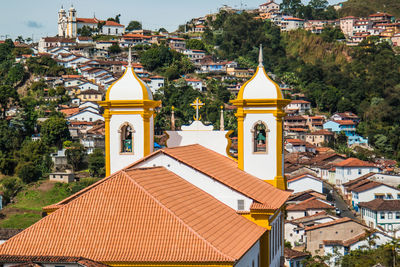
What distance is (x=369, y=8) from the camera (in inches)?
A: 7520

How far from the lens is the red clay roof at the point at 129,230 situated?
42.8 ft

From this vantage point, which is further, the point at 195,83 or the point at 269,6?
the point at 269,6

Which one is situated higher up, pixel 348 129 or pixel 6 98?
pixel 6 98

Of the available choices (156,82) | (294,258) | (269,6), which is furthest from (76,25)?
(294,258)

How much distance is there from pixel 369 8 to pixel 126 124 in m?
183

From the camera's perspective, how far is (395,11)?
628 ft

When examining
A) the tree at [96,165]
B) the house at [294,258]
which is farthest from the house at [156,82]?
the house at [294,258]

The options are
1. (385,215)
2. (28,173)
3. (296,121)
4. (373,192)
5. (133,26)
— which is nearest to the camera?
(385,215)

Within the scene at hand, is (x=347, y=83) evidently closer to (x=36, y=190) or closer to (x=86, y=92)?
(x=86, y=92)

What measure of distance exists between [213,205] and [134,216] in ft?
10.6

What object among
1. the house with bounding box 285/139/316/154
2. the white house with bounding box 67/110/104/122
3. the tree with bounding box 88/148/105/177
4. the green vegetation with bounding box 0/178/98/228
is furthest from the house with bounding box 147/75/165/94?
the green vegetation with bounding box 0/178/98/228

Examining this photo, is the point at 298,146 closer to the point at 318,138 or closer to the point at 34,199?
the point at 318,138

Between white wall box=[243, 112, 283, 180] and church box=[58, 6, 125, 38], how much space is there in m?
121

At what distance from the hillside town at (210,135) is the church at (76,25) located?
0.22 metres
